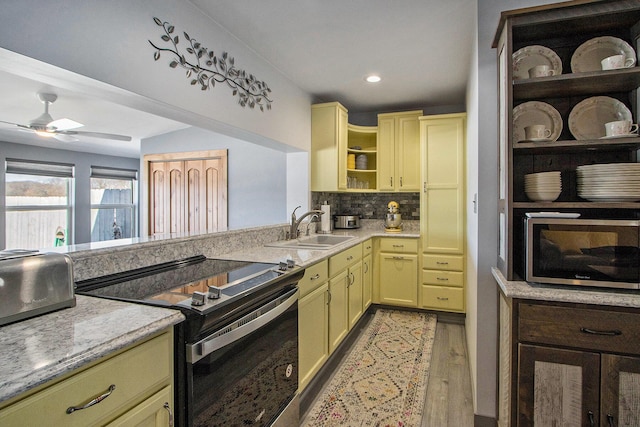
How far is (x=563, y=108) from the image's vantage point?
1722mm

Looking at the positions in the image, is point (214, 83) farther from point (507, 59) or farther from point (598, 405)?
point (598, 405)

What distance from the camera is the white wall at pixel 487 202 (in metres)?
1.82

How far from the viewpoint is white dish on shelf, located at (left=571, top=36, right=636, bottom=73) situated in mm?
1586

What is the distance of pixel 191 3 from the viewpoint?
1954 mm

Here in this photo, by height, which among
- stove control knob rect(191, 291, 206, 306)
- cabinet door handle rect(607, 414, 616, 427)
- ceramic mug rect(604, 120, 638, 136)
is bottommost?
cabinet door handle rect(607, 414, 616, 427)

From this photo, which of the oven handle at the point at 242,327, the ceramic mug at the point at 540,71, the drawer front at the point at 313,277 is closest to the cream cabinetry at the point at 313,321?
the drawer front at the point at 313,277

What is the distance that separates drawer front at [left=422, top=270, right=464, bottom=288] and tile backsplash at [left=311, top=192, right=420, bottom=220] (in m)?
0.81

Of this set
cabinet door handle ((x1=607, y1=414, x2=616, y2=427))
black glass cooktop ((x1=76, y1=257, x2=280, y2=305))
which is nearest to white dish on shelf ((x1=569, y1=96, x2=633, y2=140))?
cabinet door handle ((x1=607, y1=414, x2=616, y2=427))

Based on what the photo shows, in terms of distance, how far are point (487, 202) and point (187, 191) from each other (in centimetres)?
396

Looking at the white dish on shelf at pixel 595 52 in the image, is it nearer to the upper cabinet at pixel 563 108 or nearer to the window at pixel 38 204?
the upper cabinet at pixel 563 108

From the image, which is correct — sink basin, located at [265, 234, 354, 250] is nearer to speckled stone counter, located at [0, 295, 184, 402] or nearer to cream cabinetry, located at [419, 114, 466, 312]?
cream cabinetry, located at [419, 114, 466, 312]

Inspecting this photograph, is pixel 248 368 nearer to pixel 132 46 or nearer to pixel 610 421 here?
pixel 610 421

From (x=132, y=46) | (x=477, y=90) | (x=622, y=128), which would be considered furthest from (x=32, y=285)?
(x=622, y=128)

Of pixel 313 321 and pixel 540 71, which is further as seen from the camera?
pixel 313 321
